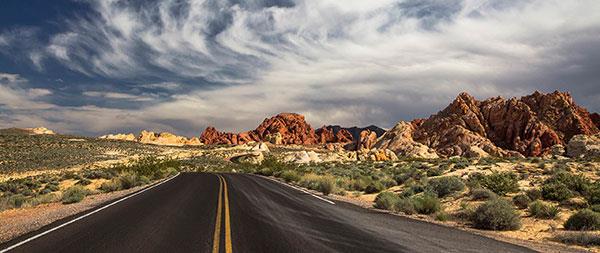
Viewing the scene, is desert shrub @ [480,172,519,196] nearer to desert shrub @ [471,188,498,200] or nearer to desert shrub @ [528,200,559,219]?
desert shrub @ [471,188,498,200]

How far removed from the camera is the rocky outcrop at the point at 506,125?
84500 millimetres

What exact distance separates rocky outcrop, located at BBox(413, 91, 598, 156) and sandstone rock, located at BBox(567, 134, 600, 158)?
12.2 metres

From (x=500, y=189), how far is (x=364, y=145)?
297ft

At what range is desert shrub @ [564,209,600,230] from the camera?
11312 millimetres

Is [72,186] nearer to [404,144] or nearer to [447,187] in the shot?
[447,187]

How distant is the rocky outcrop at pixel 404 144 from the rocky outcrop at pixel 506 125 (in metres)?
3.69

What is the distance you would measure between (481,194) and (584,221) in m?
5.61

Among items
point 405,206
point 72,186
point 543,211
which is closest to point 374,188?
point 405,206

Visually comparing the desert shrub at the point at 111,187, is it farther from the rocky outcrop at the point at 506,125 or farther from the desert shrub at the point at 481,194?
the rocky outcrop at the point at 506,125

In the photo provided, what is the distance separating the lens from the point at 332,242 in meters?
9.12

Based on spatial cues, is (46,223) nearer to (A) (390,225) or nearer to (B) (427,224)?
(A) (390,225)

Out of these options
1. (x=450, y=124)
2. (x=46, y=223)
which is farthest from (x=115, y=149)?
(x=46, y=223)

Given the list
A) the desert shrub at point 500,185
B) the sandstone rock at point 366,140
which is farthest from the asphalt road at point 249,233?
the sandstone rock at point 366,140

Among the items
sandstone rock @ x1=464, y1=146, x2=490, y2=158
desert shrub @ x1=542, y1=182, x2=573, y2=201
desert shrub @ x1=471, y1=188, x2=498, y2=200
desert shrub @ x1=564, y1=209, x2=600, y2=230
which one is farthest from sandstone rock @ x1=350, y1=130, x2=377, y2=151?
desert shrub @ x1=564, y1=209, x2=600, y2=230
